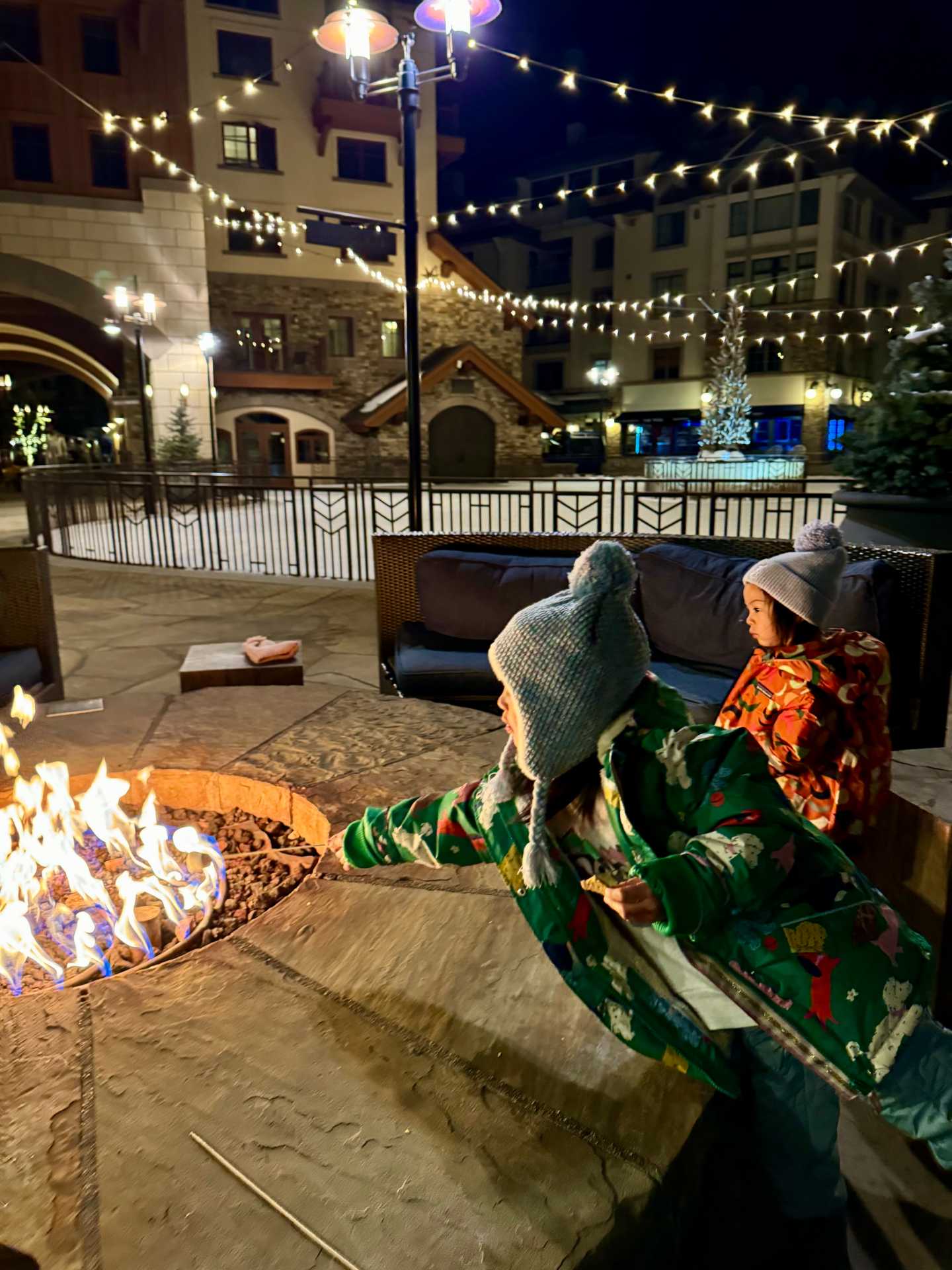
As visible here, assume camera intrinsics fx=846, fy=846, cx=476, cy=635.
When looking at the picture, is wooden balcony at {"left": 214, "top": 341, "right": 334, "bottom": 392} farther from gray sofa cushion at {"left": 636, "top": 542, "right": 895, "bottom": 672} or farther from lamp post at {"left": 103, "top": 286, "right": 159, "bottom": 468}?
gray sofa cushion at {"left": 636, "top": 542, "right": 895, "bottom": 672}

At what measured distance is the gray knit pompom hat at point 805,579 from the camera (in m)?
2.39

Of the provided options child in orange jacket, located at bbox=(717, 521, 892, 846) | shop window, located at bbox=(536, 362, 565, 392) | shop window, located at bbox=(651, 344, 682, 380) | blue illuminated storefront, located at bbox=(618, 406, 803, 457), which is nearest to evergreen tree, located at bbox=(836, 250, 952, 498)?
child in orange jacket, located at bbox=(717, 521, 892, 846)

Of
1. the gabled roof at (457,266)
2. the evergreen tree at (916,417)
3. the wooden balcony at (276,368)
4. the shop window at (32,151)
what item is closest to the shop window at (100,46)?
the shop window at (32,151)

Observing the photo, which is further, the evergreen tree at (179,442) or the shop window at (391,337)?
the shop window at (391,337)

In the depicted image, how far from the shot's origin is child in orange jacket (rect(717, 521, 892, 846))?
2.19 meters

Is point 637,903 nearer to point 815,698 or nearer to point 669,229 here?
point 815,698

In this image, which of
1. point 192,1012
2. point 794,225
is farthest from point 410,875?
point 794,225

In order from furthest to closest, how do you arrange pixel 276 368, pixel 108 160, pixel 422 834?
pixel 276 368 → pixel 108 160 → pixel 422 834

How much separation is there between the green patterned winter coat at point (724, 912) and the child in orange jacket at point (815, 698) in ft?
2.20

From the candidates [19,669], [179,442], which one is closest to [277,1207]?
[19,669]

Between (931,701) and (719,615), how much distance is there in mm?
974

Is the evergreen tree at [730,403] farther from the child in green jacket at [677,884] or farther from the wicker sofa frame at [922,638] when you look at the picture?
the child in green jacket at [677,884]

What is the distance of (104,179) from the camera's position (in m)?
21.3

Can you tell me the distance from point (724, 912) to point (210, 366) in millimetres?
23252
